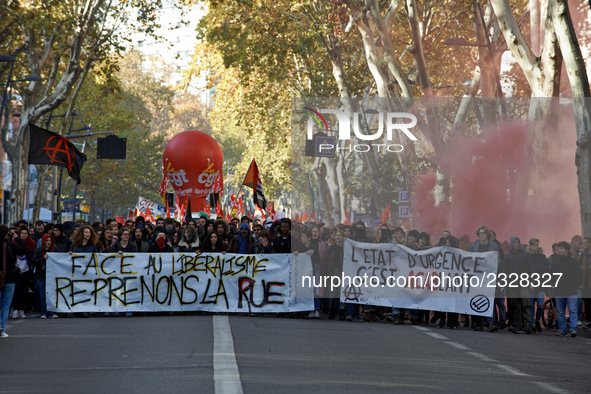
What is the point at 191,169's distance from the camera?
28.9m

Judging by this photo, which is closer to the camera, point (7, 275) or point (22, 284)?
point (7, 275)

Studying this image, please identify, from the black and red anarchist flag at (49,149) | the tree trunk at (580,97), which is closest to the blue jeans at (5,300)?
the black and red anarchist flag at (49,149)

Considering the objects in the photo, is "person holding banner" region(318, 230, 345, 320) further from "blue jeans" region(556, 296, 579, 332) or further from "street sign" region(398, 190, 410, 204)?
"street sign" region(398, 190, 410, 204)

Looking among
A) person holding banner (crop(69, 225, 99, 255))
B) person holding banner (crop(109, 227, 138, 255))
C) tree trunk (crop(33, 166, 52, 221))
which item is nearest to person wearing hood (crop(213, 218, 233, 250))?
person holding banner (crop(109, 227, 138, 255))

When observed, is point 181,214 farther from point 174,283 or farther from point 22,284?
point 22,284

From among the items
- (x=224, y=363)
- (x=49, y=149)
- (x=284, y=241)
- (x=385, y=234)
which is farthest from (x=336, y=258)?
(x=49, y=149)

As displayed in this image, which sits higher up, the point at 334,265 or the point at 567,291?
the point at 334,265

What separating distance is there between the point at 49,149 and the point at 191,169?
301 inches

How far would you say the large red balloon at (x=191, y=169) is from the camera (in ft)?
94.8

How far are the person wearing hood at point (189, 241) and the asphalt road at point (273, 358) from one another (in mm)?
1554

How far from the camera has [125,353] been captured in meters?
9.91

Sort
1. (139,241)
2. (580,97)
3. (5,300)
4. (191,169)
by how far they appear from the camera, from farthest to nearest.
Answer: (191,169), (580,97), (139,241), (5,300)

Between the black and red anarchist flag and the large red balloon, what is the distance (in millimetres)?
6679

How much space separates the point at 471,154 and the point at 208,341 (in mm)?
15429
